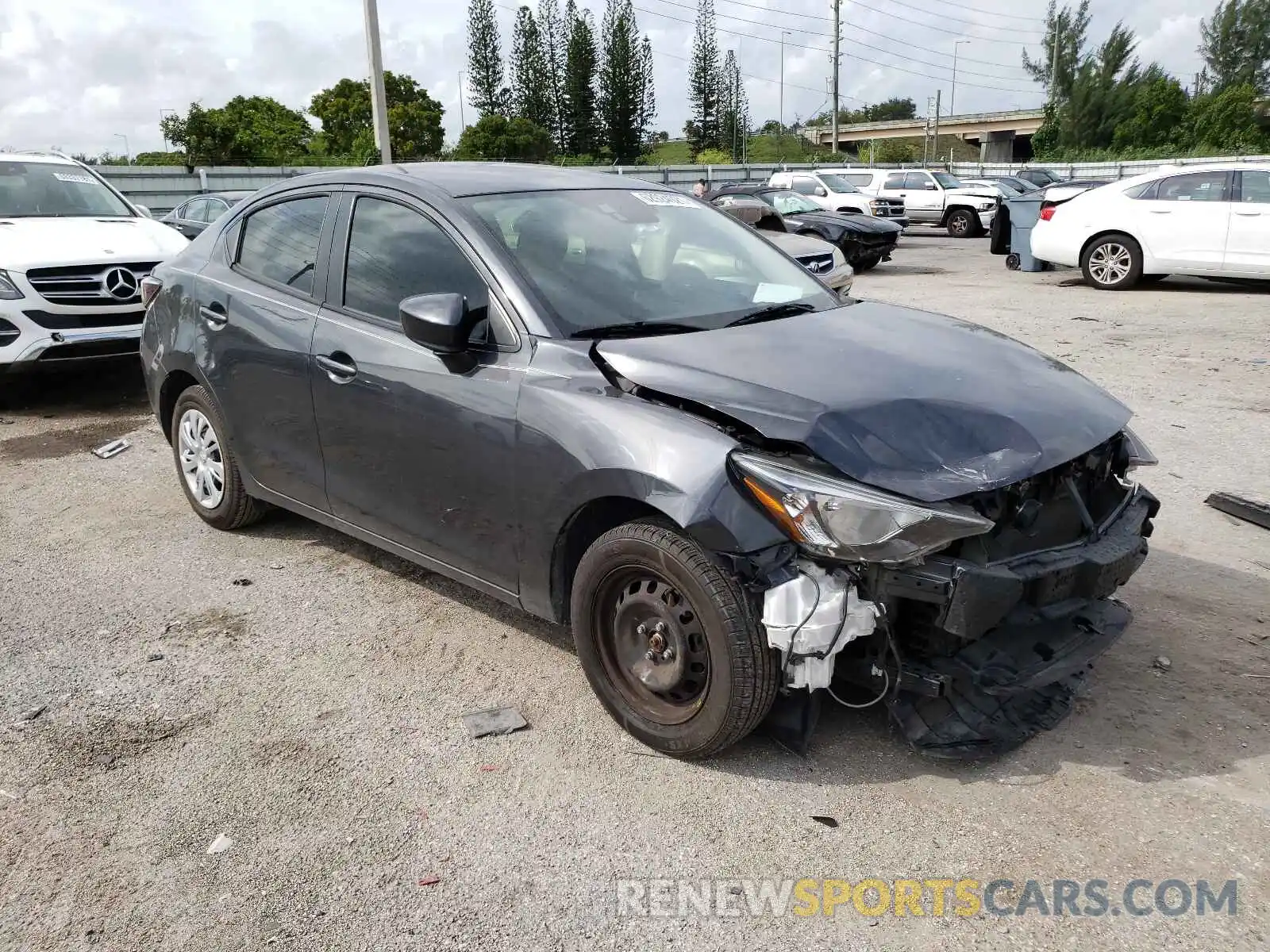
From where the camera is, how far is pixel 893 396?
10.00 ft

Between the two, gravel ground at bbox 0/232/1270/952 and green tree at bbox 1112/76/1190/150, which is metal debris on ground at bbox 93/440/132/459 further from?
green tree at bbox 1112/76/1190/150

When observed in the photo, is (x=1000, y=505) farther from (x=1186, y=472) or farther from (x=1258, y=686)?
(x=1186, y=472)

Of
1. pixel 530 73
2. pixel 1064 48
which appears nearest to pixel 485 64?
pixel 530 73

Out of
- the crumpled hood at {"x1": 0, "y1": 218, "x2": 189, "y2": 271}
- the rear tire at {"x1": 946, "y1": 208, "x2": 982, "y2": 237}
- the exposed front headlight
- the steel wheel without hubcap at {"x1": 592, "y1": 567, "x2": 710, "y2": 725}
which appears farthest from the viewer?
the rear tire at {"x1": 946, "y1": 208, "x2": 982, "y2": 237}

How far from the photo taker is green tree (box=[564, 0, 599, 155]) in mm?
83812

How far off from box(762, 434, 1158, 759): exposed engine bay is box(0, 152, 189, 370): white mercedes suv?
6.76 metres

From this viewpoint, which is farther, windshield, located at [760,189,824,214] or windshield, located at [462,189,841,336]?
windshield, located at [760,189,824,214]

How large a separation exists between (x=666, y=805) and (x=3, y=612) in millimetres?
3149

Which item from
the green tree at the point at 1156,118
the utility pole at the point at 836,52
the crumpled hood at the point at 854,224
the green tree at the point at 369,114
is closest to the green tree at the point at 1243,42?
the green tree at the point at 1156,118

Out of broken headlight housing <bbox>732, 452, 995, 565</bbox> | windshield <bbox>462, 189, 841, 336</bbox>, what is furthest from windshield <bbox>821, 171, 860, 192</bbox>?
broken headlight housing <bbox>732, 452, 995, 565</bbox>

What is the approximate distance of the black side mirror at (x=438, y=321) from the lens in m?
3.36

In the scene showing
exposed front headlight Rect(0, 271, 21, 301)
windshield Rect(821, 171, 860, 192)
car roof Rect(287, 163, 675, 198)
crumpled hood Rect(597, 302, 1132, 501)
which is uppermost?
windshield Rect(821, 171, 860, 192)

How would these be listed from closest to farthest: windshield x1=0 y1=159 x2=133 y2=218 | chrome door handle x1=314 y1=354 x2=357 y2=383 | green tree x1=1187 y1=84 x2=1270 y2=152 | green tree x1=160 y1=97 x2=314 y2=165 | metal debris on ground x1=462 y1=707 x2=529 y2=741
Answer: metal debris on ground x1=462 y1=707 x2=529 y2=741 → chrome door handle x1=314 y1=354 x2=357 y2=383 → windshield x1=0 y1=159 x2=133 y2=218 → green tree x1=160 y1=97 x2=314 y2=165 → green tree x1=1187 y1=84 x2=1270 y2=152

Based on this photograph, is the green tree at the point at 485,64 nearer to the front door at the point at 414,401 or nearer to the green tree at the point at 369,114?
the green tree at the point at 369,114
